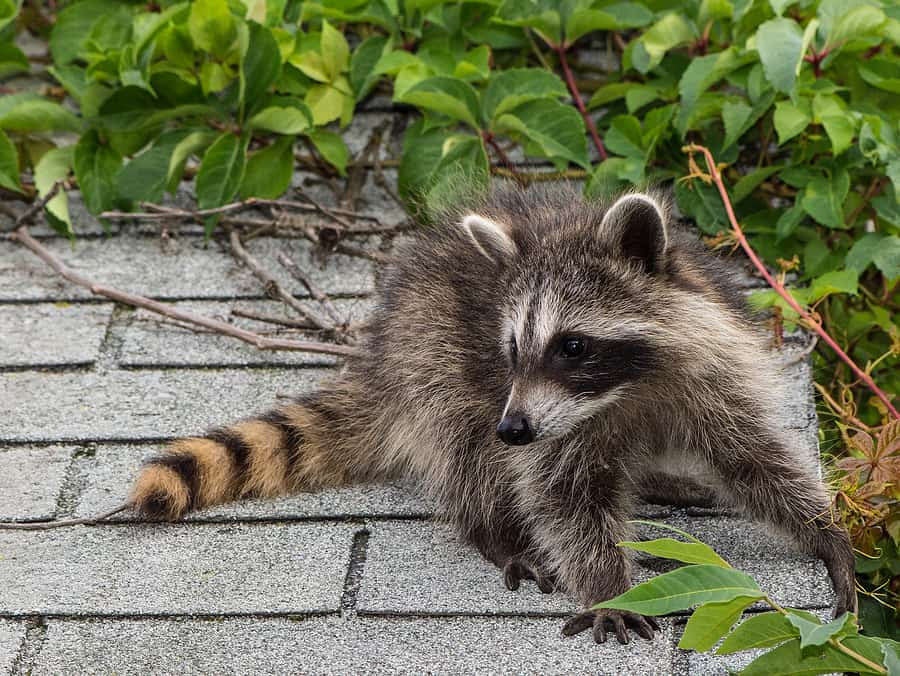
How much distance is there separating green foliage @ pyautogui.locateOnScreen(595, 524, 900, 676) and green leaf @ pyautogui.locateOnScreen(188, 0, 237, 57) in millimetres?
2417

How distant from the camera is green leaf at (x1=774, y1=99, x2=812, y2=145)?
3584 millimetres

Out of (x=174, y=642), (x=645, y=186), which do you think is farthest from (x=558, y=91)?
(x=174, y=642)

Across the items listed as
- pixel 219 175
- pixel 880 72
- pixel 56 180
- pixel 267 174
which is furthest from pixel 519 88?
pixel 56 180

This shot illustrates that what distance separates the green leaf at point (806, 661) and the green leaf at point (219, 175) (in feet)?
7.48

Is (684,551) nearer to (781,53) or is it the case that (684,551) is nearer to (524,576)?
(524,576)

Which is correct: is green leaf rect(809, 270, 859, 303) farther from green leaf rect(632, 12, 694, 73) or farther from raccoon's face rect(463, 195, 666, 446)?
green leaf rect(632, 12, 694, 73)

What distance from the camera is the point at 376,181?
166 inches

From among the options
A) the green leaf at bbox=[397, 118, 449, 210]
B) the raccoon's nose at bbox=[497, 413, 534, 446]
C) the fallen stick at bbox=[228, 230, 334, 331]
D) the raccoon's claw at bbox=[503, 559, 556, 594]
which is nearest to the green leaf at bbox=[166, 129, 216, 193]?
the fallen stick at bbox=[228, 230, 334, 331]

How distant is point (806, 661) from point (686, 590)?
0.96 ft

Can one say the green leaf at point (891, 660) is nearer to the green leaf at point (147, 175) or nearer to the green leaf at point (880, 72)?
the green leaf at point (880, 72)

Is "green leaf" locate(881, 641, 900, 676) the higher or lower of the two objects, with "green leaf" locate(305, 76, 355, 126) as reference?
lower

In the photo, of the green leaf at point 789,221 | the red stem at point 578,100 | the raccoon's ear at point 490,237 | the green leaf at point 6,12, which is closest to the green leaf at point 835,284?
the green leaf at point 789,221

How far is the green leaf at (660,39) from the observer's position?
400 centimetres

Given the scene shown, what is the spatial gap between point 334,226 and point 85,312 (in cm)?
75
